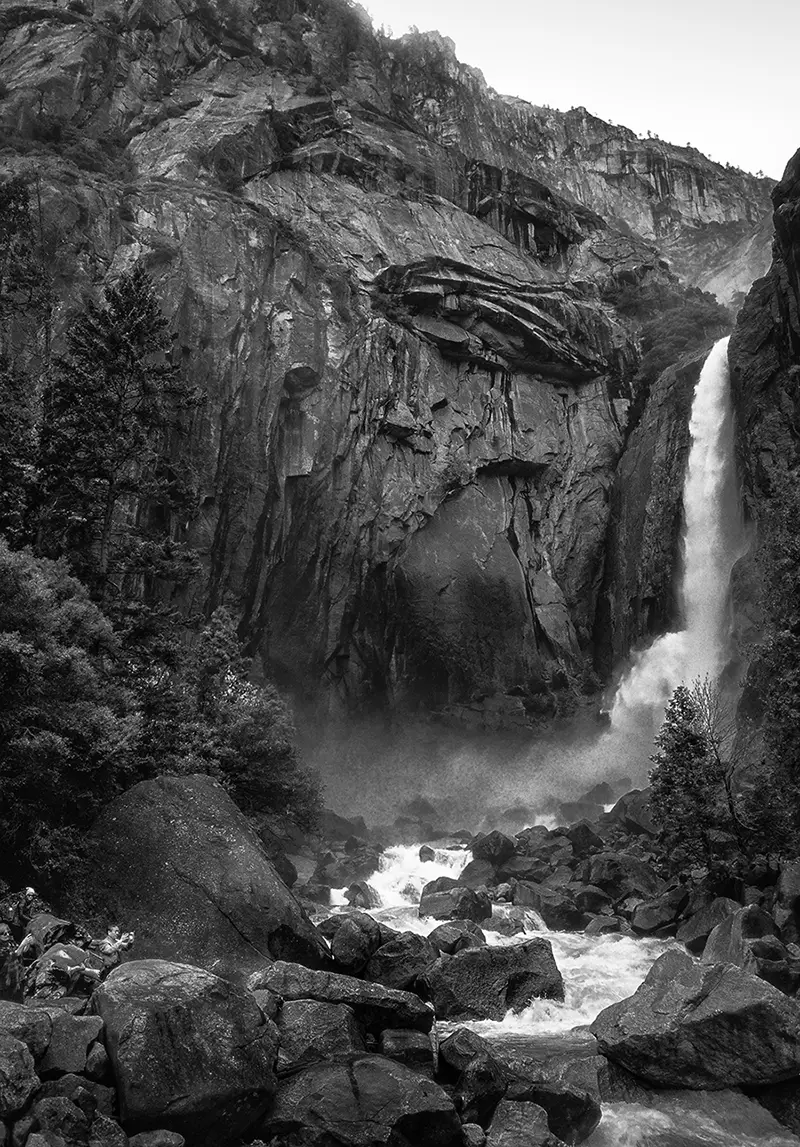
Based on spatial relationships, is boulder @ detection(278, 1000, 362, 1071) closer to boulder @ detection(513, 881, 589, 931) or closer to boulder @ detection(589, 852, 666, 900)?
boulder @ detection(513, 881, 589, 931)

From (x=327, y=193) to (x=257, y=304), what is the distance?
13.5 meters

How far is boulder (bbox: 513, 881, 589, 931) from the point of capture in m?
20.9

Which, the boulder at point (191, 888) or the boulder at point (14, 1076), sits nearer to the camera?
the boulder at point (14, 1076)

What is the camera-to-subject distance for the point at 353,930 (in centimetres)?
1325

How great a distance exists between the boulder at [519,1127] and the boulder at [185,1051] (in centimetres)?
253

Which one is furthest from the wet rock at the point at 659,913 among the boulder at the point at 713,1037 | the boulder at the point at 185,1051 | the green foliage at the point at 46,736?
the boulder at the point at 185,1051

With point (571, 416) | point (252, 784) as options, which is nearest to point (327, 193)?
point (571, 416)

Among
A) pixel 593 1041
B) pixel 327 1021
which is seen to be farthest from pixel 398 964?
pixel 327 1021

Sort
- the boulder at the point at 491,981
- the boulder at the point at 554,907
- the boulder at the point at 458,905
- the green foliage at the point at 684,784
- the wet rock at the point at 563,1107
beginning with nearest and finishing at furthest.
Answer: the wet rock at the point at 563,1107 < the boulder at the point at 491,981 < the green foliage at the point at 684,784 < the boulder at the point at 554,907 < the boulder at the point at 458,905

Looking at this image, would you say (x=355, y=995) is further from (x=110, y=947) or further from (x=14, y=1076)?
(x=14, y=1076)

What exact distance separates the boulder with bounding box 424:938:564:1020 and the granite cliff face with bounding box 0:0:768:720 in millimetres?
24817

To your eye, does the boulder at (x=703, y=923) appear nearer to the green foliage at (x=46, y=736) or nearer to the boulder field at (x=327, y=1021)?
the boulder field at (x=327, y=1021)

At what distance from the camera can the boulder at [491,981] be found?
13.5 metres

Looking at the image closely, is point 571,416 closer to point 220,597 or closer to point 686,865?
point 220,597
